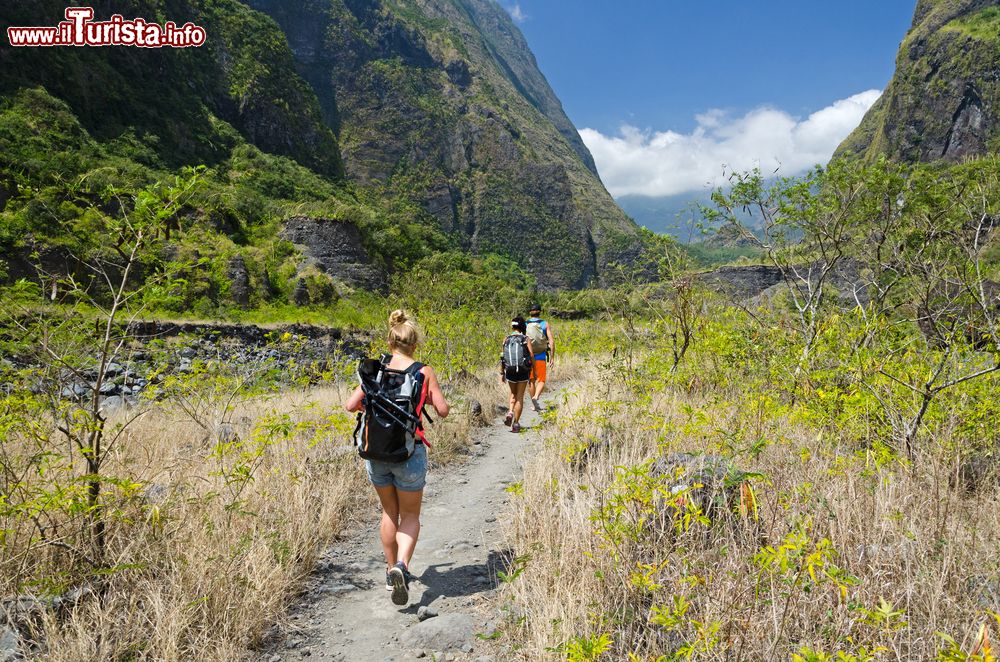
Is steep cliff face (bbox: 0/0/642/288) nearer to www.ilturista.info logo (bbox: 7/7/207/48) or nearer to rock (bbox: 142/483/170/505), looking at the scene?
www.ilturista.info logo (bbox: 7/7/207/48)

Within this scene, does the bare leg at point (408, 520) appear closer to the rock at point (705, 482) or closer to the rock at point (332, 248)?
the rock at point (705, 482)

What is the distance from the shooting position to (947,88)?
84.9 metres

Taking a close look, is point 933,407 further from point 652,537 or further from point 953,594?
point 652,537

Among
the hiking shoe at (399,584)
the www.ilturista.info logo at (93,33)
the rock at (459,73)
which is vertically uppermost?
the rock at (459,73)

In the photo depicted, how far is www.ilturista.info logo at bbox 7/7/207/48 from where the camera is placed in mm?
30706

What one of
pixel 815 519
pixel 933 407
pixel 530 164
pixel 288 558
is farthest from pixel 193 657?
pixel 530 164

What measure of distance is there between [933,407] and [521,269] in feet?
357

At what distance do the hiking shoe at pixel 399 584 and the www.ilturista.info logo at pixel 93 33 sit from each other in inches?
1500

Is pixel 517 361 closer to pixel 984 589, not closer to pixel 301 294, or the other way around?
pixel 984 589

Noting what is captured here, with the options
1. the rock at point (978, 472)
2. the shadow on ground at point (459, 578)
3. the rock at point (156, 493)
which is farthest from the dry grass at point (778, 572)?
the rock at point (156, 493)

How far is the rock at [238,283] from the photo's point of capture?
1998cm

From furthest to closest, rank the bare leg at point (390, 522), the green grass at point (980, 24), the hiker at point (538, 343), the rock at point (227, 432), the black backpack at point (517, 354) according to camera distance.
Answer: the green grass at point (980, 24) < the hiker at point (538, 343) < the black backpack at point (517, 354) < the rock at point (227, 432) < the bare leg at point (390, 522)

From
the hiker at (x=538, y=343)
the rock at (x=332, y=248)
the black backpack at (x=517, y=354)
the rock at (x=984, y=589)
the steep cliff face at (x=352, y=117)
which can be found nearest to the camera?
the rock at (x=984, y=589)

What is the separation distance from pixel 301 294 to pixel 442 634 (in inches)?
848
